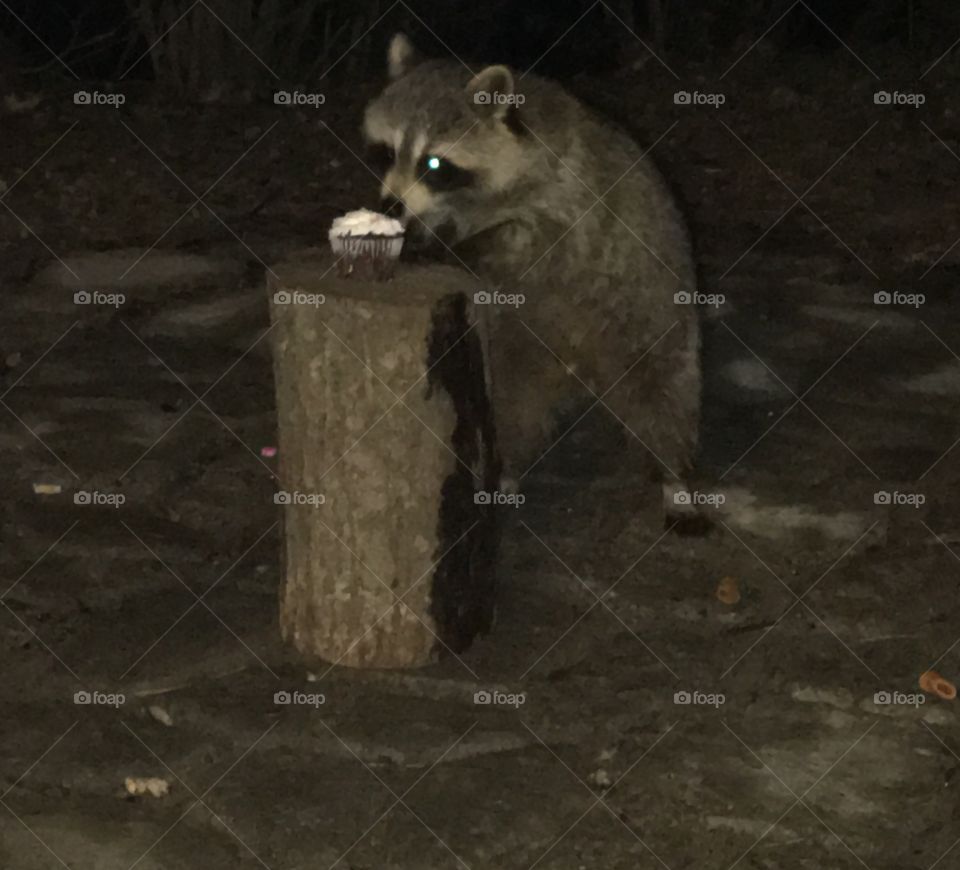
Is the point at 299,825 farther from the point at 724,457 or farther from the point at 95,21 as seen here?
Result: the point at 95,21

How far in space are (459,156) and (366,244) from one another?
3.03 feet

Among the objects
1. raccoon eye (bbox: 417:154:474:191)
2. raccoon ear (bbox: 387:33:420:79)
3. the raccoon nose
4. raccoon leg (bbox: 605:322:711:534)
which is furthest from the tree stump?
raccoon ear (bbox: 387:33:420:79)

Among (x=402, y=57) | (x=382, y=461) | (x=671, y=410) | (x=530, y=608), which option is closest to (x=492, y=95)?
(x=402, y=57)

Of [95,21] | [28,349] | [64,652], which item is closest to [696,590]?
[64,652]

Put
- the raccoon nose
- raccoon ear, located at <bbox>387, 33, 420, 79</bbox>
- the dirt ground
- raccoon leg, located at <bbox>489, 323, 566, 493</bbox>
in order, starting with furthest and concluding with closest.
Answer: raccoon ear, located at <bbox>387, 33, 420, 79</bbox>
raccoon leg, located at <bbox>489, 323, 566, 493</bbox>
the raccoon nose
the dirt ground

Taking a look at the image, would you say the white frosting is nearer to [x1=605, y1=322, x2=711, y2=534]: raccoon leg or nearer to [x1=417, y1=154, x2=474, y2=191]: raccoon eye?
[x1=417, y1=154, x2=474, y2=191]: raccoon eye

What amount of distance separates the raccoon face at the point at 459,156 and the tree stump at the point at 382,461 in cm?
65

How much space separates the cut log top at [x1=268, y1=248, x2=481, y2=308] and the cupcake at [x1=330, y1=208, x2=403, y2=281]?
0.02 m

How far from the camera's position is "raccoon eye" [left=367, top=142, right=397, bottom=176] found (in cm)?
360

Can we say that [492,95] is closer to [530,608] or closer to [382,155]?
[382,155]

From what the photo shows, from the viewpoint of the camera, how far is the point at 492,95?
3438 millimetres

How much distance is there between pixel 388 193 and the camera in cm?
346

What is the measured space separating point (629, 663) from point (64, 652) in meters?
1.35

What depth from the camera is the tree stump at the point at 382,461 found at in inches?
104
